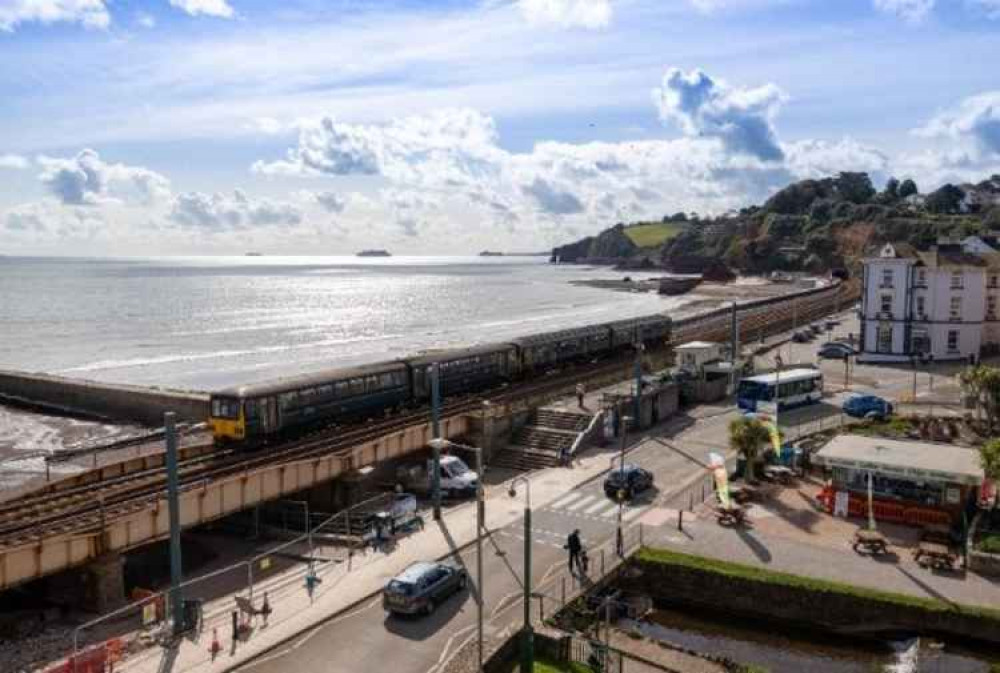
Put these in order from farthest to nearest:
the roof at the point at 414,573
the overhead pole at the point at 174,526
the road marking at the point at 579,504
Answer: the road marking at the point at 579,504, the roof at the point at 414,573, the overhead pole at the point at 174,526

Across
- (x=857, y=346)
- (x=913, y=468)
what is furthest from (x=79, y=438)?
(x=857, y=346)

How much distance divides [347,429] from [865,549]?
72.4ft

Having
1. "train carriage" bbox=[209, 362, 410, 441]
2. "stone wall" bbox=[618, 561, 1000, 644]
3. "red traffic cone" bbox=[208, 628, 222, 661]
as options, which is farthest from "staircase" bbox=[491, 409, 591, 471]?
"red traffic cone" bbox=[208, 628, 222, 661]

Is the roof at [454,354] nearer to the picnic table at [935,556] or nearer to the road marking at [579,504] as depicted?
the road marking at [579,504]

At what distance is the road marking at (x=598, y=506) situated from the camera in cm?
3234

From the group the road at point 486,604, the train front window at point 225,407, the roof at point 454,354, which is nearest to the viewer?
the road at point 486,604

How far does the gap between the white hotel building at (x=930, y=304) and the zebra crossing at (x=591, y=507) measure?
37852 millimetres

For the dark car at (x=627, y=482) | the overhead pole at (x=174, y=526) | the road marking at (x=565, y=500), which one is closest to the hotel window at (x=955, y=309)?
the dark car at (x=627, y=482)

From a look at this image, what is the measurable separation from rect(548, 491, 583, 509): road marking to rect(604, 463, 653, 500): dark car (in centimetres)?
116

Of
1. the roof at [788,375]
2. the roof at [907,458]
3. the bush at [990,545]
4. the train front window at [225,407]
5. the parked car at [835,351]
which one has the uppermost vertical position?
the train front window at [225,407]

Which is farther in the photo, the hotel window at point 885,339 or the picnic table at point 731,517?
the hotel window at point 885,339

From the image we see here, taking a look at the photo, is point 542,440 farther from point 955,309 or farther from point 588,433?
point 955,309

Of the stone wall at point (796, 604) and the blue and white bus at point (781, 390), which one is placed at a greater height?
the blue and white bus at point (781, 390)

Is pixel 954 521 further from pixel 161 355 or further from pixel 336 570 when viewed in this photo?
pixel 161 355
